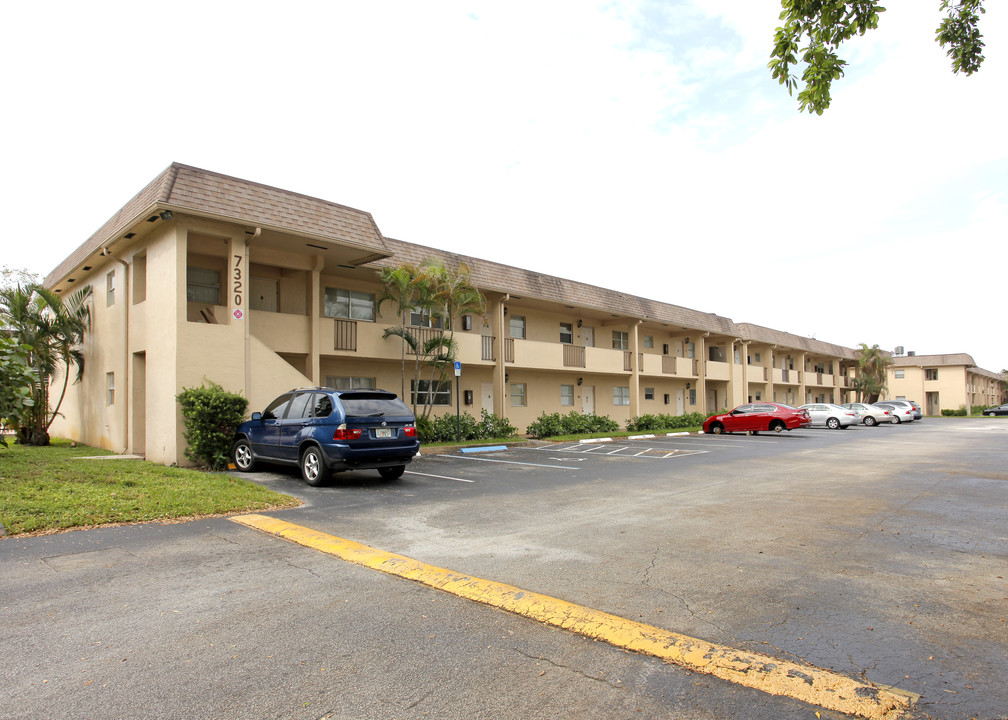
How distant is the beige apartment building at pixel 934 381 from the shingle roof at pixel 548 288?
1789 inches

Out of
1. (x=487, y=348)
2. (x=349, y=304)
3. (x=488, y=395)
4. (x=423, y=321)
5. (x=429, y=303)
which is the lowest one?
(x=488, y=395)

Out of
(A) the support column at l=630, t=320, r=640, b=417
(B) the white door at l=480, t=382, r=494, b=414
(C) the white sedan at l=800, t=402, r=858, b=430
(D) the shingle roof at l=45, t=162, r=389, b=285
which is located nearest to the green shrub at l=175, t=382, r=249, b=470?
(D) the shingle roof at l=45, t=162, r=389, b=285

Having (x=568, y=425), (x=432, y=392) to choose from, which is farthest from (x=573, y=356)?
(x=432, y=392)

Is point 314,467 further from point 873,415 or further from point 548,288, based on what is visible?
point 873,415

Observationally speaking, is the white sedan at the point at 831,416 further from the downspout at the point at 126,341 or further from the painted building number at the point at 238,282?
the downspout at the point at 126,341

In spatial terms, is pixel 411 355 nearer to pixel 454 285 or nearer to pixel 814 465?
pixel 454 285

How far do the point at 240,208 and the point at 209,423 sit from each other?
5045mm

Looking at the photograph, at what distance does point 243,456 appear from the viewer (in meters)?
12.7

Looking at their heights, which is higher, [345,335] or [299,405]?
[345,335]

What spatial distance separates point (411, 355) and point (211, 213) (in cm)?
835

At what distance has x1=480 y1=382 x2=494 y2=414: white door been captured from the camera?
2450 cm

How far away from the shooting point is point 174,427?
42.7 feet

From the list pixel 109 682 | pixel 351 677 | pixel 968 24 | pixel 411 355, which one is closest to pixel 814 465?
pixel 968 24

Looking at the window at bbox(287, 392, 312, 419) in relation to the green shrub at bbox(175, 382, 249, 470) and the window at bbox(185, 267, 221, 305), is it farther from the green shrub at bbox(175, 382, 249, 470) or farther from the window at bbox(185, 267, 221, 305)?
the window at bbox(185, 267, 221, 305)
